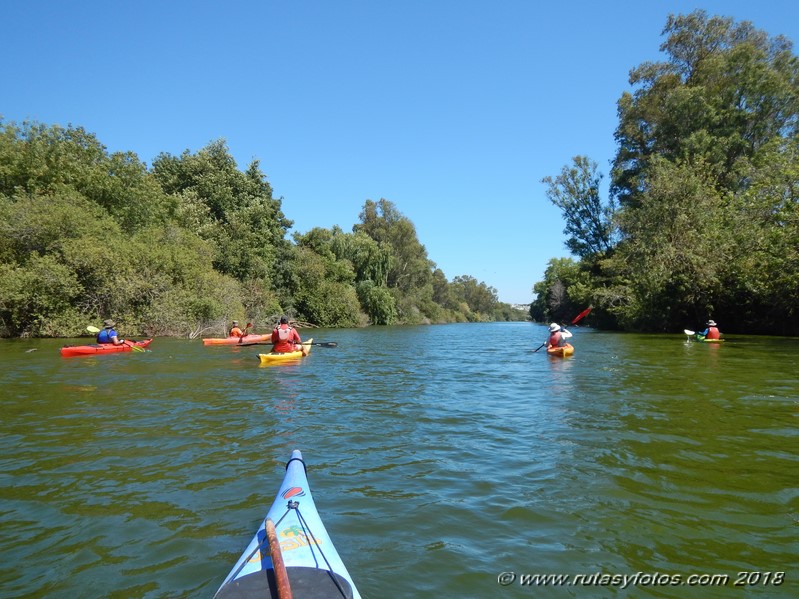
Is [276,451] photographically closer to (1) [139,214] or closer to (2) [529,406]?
(2) [529,406]

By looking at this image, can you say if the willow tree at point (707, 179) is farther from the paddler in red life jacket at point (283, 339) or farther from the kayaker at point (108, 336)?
the kayaker at point (108, 336)

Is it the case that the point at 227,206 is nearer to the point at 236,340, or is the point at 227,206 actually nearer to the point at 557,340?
the point at 236,340

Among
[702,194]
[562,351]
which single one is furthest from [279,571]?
[702,194]

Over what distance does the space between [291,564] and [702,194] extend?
31887mm

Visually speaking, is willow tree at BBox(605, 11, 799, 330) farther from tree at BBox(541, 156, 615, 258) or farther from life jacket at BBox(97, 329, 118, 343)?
life jacket at BBox(97, 329, 118, 343)

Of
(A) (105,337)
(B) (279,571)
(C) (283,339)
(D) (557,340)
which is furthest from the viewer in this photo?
(D) (557,340)

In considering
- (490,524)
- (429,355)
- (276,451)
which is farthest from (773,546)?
(429,355)

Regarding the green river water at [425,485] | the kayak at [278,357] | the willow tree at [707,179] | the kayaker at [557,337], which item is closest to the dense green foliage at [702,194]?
the willow tree at [707,179]

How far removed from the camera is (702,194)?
28609mm

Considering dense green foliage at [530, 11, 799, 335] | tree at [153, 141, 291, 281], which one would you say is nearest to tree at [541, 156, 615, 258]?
dense green foliage at [530, 11, 799, 335]

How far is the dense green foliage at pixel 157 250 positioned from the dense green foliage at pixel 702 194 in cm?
2207

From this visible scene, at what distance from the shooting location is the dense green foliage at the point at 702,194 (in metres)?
23.3

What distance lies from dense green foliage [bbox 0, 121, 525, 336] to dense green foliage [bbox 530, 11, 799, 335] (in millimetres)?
22071

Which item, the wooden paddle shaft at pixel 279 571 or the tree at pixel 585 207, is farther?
the tree at pixel 585 207
